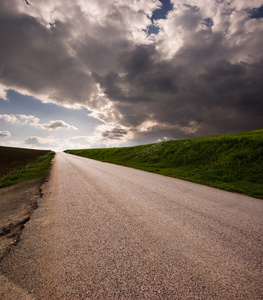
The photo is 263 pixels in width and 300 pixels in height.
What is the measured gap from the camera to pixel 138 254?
2912 millimetres

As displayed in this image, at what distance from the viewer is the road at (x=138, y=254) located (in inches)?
87.0

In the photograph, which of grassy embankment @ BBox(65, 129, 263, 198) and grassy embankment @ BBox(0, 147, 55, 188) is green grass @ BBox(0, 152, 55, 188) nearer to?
grassy embankment @ BBox(0, 147, 55, 188)

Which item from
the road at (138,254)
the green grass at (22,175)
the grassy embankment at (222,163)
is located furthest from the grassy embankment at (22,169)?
the grassy embankment at (222,163)

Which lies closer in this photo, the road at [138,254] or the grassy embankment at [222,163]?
the road at [138,254]

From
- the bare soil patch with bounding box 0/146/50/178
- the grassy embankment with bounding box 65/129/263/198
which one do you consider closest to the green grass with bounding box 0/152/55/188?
the bare soil patch with bounding box 0/146/50/178

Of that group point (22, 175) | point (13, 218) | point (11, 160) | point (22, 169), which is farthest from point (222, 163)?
point (11, 160)

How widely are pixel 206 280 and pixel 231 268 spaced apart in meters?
0.60

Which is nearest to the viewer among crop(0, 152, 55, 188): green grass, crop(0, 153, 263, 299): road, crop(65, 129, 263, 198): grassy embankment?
crop(0, 153, 263, 299): road

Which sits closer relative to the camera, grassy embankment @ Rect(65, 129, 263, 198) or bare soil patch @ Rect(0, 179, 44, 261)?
bare soil patch @ Rect(0, 179, 44, 261)

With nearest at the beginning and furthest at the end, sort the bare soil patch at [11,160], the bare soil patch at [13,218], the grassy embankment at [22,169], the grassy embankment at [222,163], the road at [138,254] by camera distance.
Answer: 1. the road at [138,254]
2. the bare soil patch at [13,218]
3. the grassy embankment at [222,163]
4. the grassy embankment at [22,169]
5. the bare soil patch at [11,160]

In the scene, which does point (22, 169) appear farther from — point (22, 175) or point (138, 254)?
point (138, 254)

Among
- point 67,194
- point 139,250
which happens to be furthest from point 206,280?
point 67,194

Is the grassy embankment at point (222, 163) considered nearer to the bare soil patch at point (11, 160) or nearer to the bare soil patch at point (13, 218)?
the bare soil patch at point (13, 218)

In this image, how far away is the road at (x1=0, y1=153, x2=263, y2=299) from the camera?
2209 mm
